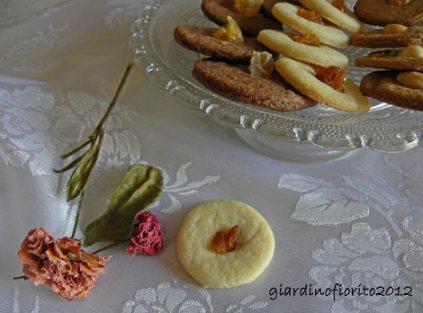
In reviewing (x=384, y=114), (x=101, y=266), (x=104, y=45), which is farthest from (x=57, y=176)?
(x=384, y=114)

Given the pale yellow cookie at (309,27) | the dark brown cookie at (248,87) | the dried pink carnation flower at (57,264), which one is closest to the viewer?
the dried pink carnation flower at (57,264)

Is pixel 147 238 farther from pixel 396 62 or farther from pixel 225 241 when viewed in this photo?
pixel 396 62

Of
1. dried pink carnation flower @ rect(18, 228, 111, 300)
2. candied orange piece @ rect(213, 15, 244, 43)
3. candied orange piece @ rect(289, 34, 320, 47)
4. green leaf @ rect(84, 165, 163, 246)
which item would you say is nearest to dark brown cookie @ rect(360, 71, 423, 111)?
candied orange piece @ rect(289, 34, 320, 47)

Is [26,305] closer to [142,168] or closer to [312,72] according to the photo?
[142,168]

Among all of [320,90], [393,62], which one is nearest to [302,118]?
[320,90]

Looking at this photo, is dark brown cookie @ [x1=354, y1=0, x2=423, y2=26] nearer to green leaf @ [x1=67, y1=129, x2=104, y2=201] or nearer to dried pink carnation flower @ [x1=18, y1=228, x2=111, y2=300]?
green leaf @ [x1=67, y1=129, x2=104, y2=201]

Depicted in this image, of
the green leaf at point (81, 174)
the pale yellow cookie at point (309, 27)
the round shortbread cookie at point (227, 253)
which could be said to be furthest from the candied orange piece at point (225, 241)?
the pale yellow cookie at point (309, 27)

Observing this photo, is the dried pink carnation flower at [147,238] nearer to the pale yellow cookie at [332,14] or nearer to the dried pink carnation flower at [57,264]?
the dried pink carnation flower at [57,264]
